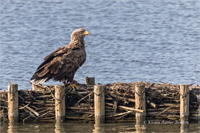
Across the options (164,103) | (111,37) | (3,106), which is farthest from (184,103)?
(111,37)

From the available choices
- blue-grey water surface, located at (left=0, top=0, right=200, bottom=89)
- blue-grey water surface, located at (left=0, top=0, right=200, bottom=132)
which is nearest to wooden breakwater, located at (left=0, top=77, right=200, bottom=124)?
blue-grey water surface, located at (left=0, top=0, right=200, bottom=132)

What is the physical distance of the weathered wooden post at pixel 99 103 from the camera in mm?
16188

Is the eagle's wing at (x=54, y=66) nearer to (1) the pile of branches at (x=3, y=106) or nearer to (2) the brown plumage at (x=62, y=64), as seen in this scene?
(2) the brown plumage at (x=62, y=64)

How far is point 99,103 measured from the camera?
1623 cm

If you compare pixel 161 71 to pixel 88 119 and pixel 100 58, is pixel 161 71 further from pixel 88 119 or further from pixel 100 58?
pixel 88 119

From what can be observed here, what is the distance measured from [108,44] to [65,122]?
16.0 metres

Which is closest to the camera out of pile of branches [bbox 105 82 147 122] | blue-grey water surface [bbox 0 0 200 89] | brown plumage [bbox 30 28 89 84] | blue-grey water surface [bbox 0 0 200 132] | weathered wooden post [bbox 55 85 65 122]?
weathered wooden post [bbox 55 85 65 122]

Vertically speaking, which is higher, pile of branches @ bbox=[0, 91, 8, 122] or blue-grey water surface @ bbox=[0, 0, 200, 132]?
blue-grey water surface @ bbox=[0, 0, 200, 132]

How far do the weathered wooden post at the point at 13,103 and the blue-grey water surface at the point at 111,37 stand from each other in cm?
635

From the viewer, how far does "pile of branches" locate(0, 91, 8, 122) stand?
16.7 meters

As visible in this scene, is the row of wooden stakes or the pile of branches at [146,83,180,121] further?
the pile of branches at [146,83,180,121]

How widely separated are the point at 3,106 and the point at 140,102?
13.4 ft

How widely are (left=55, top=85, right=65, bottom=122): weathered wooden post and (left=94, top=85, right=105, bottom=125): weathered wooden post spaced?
0.96m

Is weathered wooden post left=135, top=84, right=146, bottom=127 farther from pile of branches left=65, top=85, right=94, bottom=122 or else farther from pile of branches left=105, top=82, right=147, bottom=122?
pile of branches left=65, top=85, right=94, bottom=122
